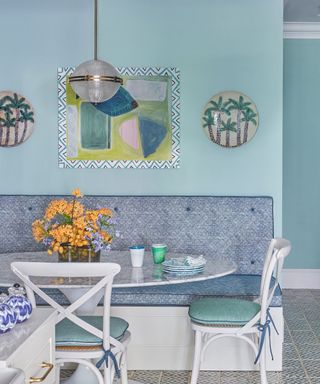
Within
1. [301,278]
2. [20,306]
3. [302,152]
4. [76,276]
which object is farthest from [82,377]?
[302,152]

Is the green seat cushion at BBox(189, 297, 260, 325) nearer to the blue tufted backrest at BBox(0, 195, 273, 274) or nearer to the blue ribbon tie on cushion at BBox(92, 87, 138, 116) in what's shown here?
the blue tufted backrest at BBox(0, 195, 273, 274)

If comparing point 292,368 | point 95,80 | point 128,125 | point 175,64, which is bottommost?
point 292,368

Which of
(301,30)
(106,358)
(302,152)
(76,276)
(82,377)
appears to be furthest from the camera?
(302,152)

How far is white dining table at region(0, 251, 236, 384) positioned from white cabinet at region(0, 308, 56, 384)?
0.95 metres

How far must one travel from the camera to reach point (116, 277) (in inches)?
118

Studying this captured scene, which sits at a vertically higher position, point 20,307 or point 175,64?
point 175,64

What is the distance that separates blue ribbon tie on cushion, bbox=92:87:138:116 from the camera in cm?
441

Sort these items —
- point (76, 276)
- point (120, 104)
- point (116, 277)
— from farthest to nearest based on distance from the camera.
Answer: point (120, 104), point (116, 277), point (76, 276)

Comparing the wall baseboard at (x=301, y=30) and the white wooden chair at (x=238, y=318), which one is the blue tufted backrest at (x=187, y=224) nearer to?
the white wooden chair at (x=238, y=318)

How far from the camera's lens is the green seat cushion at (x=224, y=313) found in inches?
122

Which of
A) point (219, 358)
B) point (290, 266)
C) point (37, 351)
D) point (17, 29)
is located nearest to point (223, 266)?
point (219, 358)

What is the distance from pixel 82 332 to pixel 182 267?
59 centimetres

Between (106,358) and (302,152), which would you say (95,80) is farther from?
(302,152)

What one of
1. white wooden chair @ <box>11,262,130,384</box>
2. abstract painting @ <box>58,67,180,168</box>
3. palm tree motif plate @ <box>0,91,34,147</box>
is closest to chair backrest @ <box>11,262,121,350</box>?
white wooden chair @ <box>11,262,130,384</box>
